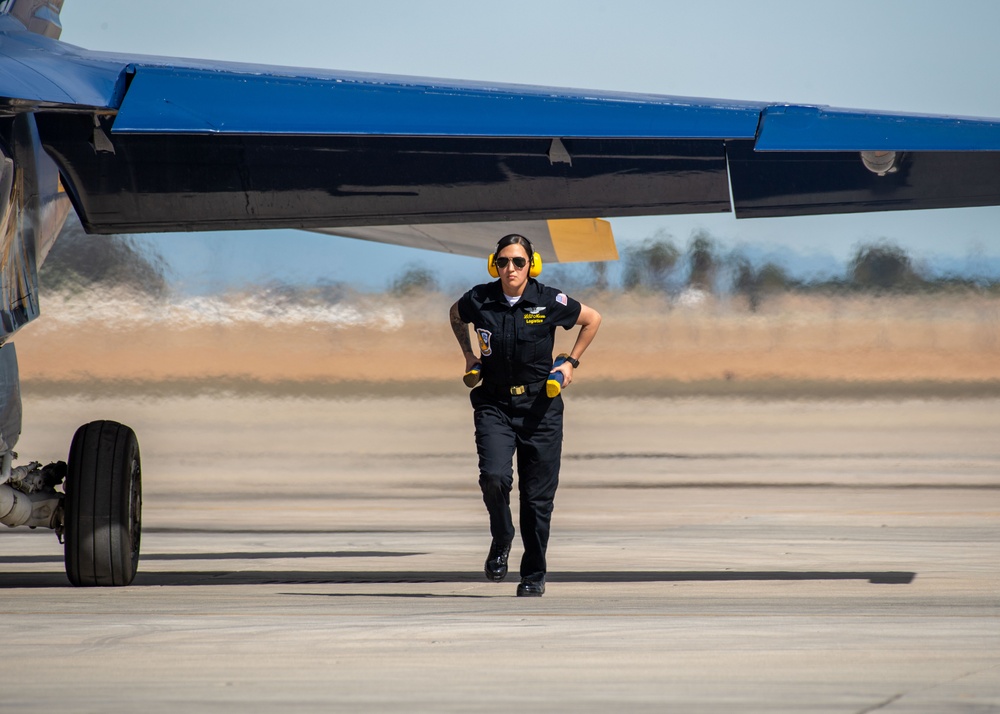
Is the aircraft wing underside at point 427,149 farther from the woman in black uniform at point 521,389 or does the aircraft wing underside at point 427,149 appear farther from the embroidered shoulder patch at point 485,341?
the embroidered shoulder patch at point 485,341

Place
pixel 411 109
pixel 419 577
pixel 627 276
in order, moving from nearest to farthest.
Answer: pixel 411 109 < pixel 419 577 < pixel 627 276

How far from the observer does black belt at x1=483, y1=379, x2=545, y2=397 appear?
7446mm

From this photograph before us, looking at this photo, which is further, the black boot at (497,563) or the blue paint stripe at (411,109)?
the black boot at (497,563)

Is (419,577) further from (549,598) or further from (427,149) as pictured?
(427,149)

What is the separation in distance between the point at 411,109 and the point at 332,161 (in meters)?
1.46

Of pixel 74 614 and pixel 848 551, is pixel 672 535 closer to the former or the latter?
pixel 848 551

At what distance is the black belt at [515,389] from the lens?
7446mm

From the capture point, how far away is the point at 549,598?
7465 millimetres

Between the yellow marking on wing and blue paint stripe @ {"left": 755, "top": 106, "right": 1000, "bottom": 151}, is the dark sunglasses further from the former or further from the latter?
the yellow marking on wing

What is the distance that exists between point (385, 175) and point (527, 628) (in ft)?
10.6

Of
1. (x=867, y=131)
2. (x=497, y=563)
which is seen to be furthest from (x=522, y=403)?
(x=867, y=131)

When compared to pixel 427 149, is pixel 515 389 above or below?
below

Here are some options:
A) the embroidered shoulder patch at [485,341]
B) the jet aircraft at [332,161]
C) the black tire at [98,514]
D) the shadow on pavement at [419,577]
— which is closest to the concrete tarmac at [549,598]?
the shadow on pavement at [419,577]

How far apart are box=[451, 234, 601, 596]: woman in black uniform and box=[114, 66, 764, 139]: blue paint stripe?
0.68 metres
